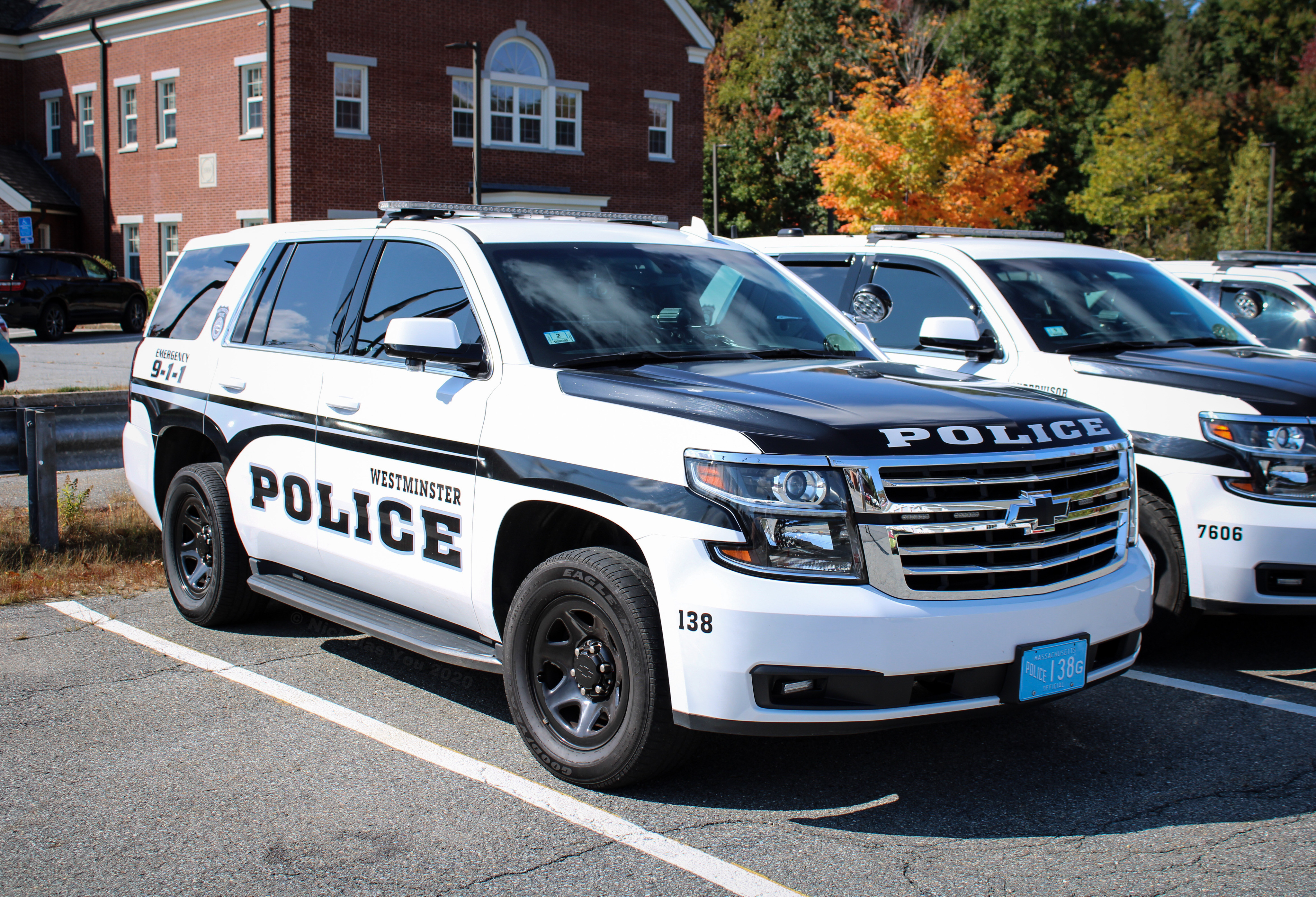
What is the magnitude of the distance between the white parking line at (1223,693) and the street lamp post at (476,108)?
24127mm

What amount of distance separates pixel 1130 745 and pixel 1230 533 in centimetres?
130

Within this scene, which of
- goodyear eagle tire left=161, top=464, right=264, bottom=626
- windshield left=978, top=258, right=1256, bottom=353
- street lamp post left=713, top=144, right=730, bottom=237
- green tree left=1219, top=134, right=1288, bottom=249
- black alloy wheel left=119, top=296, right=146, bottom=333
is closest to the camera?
goodyear eagle tire left=161, top=464, right=264, bottom=626

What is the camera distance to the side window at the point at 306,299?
18.8 feet

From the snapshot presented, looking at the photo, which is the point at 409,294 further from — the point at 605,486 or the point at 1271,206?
the point at 1271,206

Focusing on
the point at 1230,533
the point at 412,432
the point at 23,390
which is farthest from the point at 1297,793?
the point at 23,390

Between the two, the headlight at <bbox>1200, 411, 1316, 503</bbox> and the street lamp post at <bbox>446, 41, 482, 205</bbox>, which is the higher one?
the street lamp post at <bbox>446, 41, 482, 205</bbox>

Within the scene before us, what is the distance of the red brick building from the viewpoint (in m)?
32.7

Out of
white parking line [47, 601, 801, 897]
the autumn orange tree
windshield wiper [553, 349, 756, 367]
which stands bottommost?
white parking line [47, 601, 801, 897]

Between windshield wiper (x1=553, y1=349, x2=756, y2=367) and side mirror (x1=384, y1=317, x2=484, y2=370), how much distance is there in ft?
1.12

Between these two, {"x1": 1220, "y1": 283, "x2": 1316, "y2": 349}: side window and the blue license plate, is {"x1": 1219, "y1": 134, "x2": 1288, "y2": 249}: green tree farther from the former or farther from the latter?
the blue license plate

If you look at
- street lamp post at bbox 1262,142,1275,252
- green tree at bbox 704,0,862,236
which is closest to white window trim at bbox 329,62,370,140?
green tree at bbox 704,0,862,236

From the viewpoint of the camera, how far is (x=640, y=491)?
13.3ft

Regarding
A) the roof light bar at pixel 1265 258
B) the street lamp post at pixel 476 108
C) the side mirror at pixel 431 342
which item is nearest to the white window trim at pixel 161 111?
the street lamp post at pixel 476 108

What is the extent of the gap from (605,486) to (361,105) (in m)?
31.4
